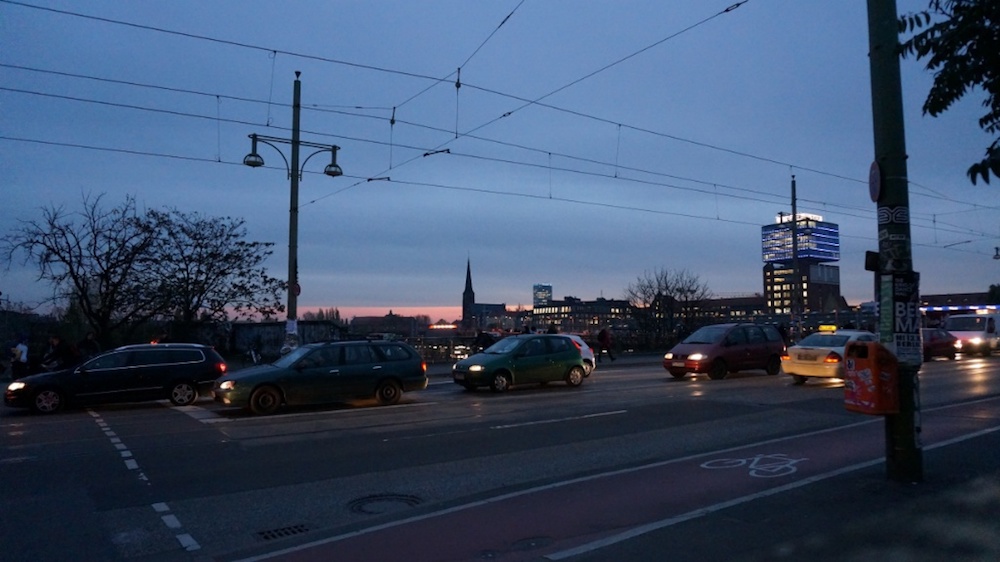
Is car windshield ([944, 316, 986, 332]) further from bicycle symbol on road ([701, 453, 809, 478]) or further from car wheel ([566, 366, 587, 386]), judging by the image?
bicycle symbol on road ([701, 453, 809, 478])

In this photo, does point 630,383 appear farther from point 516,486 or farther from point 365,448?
point 516,486

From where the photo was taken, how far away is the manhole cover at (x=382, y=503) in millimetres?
8188

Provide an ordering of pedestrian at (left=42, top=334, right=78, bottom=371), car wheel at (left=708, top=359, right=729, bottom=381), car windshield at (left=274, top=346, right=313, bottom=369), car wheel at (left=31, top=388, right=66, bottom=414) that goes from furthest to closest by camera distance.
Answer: car wheel at (left=708, top=359, right=729, bottom=381), pedestrian at (left=42, top=334, right=78, bottom=371), car windshield at (left=274, top=346, right=313, bottom=369), car wheel at (left=31, top=388, right=66, bottom=414)

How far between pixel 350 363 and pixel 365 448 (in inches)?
225

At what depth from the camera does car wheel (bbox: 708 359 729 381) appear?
22.8m

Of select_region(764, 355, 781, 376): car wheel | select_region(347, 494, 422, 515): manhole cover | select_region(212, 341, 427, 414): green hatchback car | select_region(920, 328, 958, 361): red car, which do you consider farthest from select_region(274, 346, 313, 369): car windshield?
select_region(920, 328, 958, 361): red car

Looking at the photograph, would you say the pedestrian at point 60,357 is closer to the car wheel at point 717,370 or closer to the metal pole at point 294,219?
the metal pole at point 294,219

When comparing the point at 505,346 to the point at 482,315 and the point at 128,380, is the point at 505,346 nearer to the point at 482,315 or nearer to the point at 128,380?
the point at 128,380

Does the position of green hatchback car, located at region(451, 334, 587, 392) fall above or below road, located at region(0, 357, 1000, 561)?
above

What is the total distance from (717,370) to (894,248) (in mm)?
15643

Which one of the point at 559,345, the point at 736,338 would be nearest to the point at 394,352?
the point at 559,345

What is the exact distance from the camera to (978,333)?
37.2 meters

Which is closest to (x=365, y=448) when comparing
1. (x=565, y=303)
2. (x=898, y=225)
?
(x=898, y=225)

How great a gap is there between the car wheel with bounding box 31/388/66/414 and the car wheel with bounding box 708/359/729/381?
659 inches
